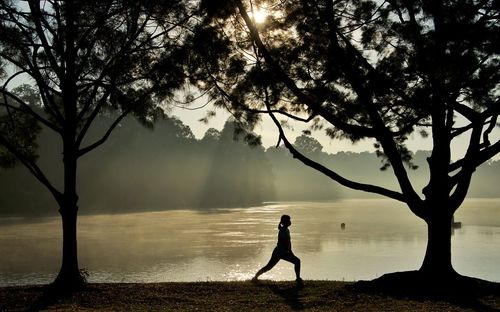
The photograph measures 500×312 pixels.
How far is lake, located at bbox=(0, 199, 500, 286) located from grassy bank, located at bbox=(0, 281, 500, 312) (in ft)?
32.1

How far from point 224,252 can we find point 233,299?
795 inches

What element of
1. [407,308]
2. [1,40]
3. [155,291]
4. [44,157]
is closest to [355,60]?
[407,308]

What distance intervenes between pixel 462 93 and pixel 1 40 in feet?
34.1

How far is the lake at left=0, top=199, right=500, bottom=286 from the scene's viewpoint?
2306 cm

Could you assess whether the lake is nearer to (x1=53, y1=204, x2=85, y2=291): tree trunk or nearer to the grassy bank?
(x1=53, y1=204, x2=85, y2=291): tree trunk

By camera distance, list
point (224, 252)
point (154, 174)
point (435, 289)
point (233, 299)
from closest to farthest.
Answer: point (233, 299) < point (435, 289) < point (224, 252) < point (154, 174)

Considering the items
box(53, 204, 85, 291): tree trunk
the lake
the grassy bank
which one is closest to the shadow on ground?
the grassy bank

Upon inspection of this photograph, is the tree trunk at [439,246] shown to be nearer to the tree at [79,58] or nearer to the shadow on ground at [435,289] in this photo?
the shadow on ground at [435,289]

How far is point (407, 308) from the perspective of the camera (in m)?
8.98

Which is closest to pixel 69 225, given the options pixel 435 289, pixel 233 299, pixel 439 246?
pixel 233 299

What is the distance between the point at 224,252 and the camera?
2983 cm

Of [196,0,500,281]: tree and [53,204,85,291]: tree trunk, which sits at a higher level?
[196,0,500,281]: tree

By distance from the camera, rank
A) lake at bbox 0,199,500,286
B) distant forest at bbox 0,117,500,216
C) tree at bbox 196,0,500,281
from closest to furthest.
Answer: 1. tree at bbox 196,0,500,281
2. lake at bbox 0,199,500,286
3. distant forest at bbox 0,117,500,216

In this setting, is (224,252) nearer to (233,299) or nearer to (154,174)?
(233,299)
